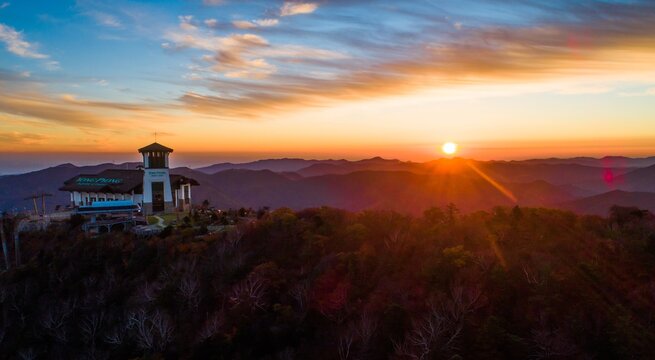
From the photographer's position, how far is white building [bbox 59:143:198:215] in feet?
139

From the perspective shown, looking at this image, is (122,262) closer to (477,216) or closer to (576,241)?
(477,216)

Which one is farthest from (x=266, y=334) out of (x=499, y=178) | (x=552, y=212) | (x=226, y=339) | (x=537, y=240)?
(x=499, y=178)

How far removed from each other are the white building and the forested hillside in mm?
11270

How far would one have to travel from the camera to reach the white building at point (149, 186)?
139 ft

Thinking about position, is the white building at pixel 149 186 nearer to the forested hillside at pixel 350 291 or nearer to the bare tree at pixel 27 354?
the forested hillside at pixel 350 291

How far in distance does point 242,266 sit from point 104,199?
24.6m

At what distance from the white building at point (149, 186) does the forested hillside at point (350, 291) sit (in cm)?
1127

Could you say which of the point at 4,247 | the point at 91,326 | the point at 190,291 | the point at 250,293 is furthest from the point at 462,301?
the point at 4,247

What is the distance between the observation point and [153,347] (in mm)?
20781

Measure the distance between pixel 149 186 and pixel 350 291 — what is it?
A: 1044 inches

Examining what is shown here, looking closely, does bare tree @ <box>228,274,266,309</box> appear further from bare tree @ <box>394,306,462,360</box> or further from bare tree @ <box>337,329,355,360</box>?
bare tree @ <box>394,306,462,360</box>

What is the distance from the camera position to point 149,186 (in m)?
42.4

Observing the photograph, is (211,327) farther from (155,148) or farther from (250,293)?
(155,148)

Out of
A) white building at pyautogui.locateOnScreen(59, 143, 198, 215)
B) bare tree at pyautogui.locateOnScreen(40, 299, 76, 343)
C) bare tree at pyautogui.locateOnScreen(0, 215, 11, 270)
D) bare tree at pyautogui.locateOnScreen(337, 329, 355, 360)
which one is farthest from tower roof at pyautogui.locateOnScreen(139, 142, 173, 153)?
bare tree at pyautogui.locateOnScreen(337, 329, 355, 360)
